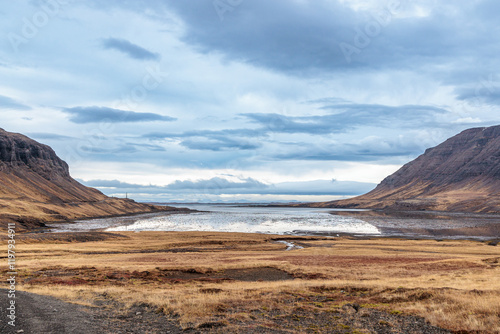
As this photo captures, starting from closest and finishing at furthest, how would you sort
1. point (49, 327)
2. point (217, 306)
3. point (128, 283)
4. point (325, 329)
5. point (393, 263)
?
point (49, 327), point (325, 329), point (217, 306), point (128, 283), point (393, 263)

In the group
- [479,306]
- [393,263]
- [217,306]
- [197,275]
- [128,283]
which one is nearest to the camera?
[479,306]

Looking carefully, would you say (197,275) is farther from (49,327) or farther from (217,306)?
(49,327)

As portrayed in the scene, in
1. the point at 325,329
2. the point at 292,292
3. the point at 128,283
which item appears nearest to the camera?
the point at 325,329

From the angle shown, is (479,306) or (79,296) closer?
(479,306)

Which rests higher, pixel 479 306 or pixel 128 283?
pixel 479 306

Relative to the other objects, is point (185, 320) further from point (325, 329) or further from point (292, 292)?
point (292, 292)

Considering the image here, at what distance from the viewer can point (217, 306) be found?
19.2 metres

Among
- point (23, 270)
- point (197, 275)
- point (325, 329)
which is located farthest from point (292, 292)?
point (23, 270)

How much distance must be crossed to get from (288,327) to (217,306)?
467cm

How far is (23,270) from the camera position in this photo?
35281 millimetres

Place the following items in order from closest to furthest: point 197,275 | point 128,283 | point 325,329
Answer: point 325,329 < point 128,283 < point 197,275

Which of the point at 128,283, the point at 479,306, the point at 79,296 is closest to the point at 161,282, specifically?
the point at 128,283

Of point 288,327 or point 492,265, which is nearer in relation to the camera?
point 288,327

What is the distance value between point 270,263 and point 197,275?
1001 centimetres
